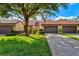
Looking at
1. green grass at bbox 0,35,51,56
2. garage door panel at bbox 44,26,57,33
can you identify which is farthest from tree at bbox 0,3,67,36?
garage door panel at bbox 44,26,57,33

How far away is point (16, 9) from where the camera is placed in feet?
38.7

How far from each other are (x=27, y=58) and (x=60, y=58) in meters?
1.08

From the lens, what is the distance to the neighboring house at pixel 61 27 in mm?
11651

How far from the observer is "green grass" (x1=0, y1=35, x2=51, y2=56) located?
6328 mm

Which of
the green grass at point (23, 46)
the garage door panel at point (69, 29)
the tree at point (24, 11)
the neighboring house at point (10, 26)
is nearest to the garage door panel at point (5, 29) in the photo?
the neighboring house at point (10, 26)

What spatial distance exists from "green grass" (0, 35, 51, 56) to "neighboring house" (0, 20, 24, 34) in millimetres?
409

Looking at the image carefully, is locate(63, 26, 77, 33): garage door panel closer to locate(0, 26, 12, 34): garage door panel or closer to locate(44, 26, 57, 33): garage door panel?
locate(44, 26, 57, 33): garage door panel

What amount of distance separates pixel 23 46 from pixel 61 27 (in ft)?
17.3

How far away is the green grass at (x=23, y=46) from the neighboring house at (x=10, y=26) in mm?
409

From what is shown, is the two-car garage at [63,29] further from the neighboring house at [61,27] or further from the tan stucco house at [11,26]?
the tan stucco house at [11,26]

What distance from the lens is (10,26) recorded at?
391 inches

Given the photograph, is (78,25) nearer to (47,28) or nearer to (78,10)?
(47,28)

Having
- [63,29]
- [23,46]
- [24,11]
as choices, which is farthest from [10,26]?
[63,29]

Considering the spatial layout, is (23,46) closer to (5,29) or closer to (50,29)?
(5,29)
